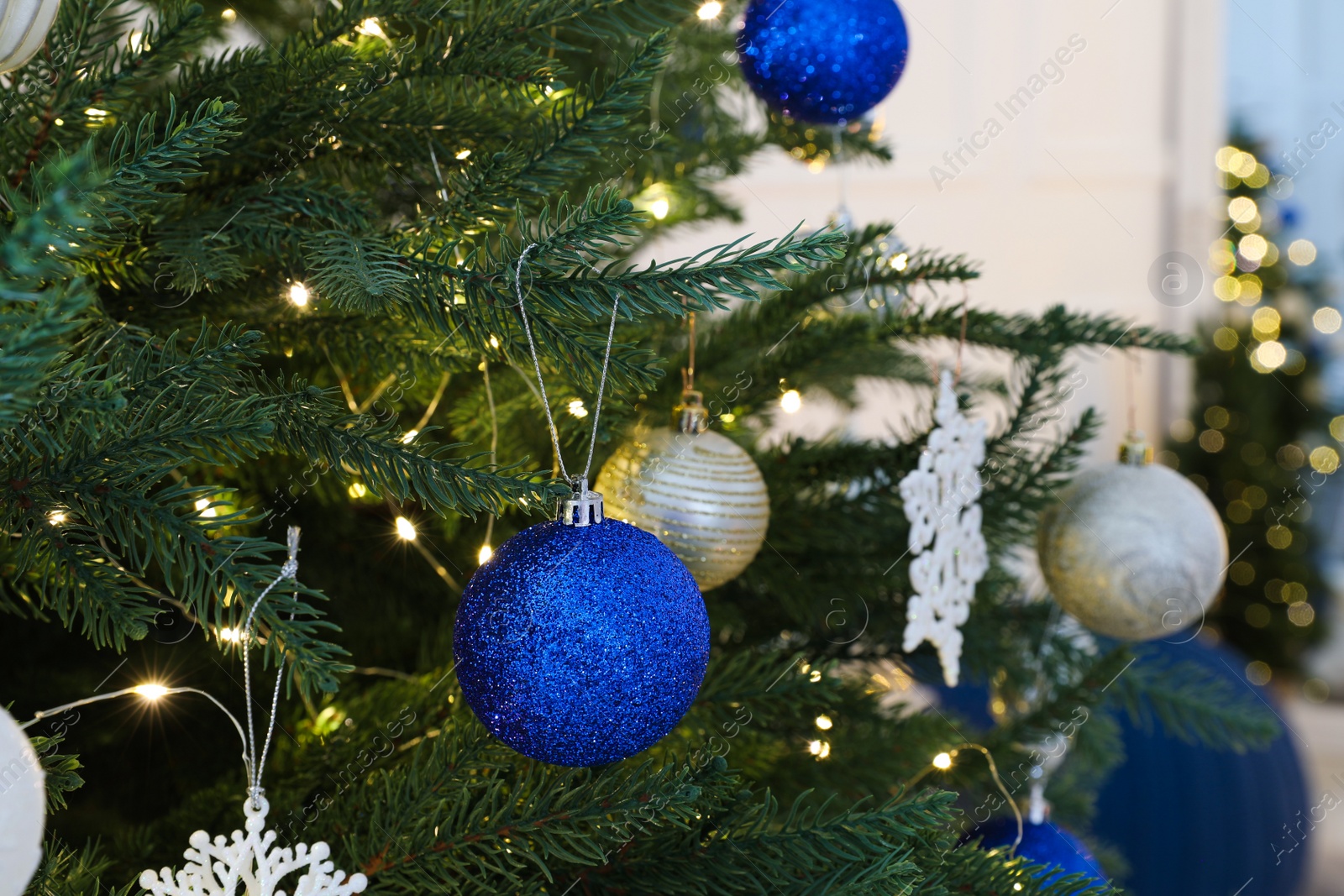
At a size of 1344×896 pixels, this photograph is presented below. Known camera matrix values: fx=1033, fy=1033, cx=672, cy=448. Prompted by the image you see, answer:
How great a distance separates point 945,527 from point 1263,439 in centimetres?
191

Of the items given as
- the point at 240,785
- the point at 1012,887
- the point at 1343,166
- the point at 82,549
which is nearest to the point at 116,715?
the point at 240,785

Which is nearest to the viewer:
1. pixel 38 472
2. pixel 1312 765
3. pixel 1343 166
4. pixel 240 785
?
pixel 38 472

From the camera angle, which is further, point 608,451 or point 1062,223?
point 1062,223

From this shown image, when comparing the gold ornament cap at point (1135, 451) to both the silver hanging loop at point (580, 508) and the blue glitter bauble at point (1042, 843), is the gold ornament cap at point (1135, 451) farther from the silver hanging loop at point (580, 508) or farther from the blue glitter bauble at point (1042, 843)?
the silver hanging loop at point (580, 508)

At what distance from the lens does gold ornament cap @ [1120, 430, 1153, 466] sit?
0.66 meters

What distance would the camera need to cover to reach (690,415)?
51cm

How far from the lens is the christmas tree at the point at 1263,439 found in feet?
6.98

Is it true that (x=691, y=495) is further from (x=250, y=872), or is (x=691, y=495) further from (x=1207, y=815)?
(x=1207, y=815)

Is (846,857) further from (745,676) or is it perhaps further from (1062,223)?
(1062,223)

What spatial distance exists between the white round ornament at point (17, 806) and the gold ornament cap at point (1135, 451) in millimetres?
599

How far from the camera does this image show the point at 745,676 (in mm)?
484

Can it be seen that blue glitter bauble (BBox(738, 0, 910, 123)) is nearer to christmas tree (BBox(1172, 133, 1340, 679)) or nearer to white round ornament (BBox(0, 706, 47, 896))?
white round ornament (BBox(0, 706, 47, 896))

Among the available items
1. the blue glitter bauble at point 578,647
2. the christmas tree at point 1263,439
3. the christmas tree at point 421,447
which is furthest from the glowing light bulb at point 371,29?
the christmas tree at point 1263,439

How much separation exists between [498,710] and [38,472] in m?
0.17
